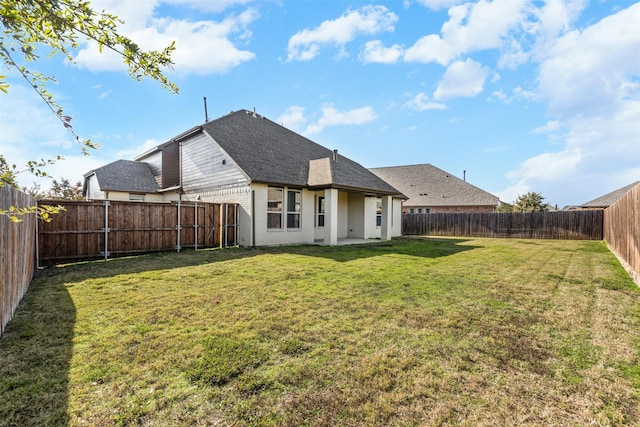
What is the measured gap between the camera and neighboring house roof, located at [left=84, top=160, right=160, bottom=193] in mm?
17656

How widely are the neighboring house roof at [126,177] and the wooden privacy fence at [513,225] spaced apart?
18.7m

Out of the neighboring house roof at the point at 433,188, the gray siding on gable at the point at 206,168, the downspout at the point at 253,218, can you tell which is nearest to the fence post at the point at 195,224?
the gray siding on gable at the point at 206,168

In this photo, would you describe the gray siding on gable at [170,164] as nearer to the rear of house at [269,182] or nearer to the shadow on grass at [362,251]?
the rear of house at [269,182]

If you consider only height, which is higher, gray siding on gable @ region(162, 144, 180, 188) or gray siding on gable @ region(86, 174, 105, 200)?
gray siding on gable @ region(162, 144, 180, 188)

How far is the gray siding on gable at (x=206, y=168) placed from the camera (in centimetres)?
1306

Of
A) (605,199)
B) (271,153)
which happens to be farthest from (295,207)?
(605,199)

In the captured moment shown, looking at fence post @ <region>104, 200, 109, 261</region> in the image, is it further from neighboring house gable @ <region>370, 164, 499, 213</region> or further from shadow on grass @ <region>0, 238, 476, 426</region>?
neighboring house gable @ <region>370, 164, 499, 213</region>

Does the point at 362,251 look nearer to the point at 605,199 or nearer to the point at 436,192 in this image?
the point at 436,192

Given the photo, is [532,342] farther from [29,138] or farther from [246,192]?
[246,192]

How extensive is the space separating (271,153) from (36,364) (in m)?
12.9

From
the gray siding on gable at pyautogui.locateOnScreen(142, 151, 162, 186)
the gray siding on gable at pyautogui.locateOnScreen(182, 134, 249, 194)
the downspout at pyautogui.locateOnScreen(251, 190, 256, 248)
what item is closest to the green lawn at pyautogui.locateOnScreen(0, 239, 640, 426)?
the downspout at pyautogui.locateOnScreen(251, 190, 256, 248)

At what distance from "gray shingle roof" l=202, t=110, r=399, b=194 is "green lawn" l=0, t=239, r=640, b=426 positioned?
7.77 meters

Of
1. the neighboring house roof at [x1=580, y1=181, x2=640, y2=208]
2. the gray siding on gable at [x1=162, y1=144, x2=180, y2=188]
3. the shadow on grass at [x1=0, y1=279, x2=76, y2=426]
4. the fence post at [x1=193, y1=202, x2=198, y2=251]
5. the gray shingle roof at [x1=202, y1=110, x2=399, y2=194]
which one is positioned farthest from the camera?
the neighboring house roof at [x1=580, y1=181, x2=640, y2=208]

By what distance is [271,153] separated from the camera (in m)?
14.9
